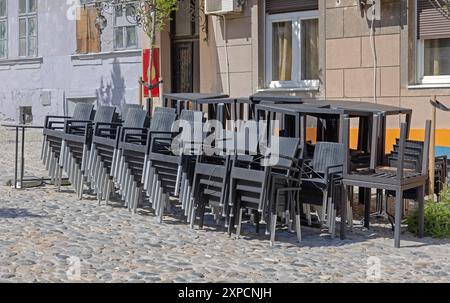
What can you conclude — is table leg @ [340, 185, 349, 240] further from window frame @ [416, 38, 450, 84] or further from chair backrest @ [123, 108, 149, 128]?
window frame @ [416, 38, 450, 84]

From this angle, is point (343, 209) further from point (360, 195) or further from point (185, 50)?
point (185, 50)

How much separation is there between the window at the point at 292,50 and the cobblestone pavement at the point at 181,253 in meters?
6.01

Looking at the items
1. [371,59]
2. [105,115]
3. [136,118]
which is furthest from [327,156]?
[371,59]

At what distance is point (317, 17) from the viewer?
14.1 m

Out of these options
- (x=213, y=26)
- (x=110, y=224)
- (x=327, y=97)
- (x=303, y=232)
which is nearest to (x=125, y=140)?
(x=110, y=224)

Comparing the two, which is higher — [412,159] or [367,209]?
[412,159]

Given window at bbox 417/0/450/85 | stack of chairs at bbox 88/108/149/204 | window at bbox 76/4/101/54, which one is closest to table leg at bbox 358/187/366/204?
stack of chairs at bbox 88/108/149/204

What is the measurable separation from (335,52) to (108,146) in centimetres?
541

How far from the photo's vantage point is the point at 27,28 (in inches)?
943

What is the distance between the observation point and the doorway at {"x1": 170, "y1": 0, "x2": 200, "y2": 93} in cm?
1808

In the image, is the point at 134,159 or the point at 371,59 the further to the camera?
the point at 371,59

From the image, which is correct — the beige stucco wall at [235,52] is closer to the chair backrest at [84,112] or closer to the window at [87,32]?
the chair backrest at [84,112]

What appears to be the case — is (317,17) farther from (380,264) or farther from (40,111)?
(40,111)

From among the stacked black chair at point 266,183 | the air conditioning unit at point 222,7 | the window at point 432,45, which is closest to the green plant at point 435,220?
the stacked black chair at point 266,183
